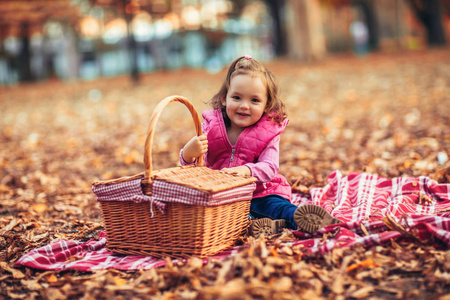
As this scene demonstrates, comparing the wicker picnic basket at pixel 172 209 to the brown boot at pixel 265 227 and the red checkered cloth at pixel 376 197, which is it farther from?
the red checkered cloth at pixel 376 197

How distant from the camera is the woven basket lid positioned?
2.53 metres

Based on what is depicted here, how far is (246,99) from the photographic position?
3070 millimetres

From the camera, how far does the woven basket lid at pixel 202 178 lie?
2.53 metres

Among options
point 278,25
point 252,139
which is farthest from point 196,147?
point 278,25

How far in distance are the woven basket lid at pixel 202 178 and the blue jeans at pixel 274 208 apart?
1.03 ft

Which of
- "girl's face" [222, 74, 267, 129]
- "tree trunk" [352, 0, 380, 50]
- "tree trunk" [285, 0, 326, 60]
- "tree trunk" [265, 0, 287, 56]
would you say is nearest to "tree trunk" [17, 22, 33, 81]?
"tree trunk" [265, 0, 287, 56]

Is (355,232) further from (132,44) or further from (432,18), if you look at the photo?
(432,18)

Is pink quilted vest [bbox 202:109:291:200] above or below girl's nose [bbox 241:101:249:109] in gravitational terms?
below

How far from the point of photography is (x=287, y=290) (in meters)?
2.09

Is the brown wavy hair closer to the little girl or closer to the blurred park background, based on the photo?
the little girl

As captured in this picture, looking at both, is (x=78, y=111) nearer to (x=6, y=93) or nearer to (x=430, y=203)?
(x=6, y=93)

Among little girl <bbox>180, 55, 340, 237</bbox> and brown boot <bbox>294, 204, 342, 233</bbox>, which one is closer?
brown boot <bbox>294, 204, 342, 233</bbox>

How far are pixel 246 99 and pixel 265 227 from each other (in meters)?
0.81

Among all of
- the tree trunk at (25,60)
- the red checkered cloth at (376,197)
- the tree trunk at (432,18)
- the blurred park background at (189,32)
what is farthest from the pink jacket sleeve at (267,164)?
the tree trunk at (25,60)
